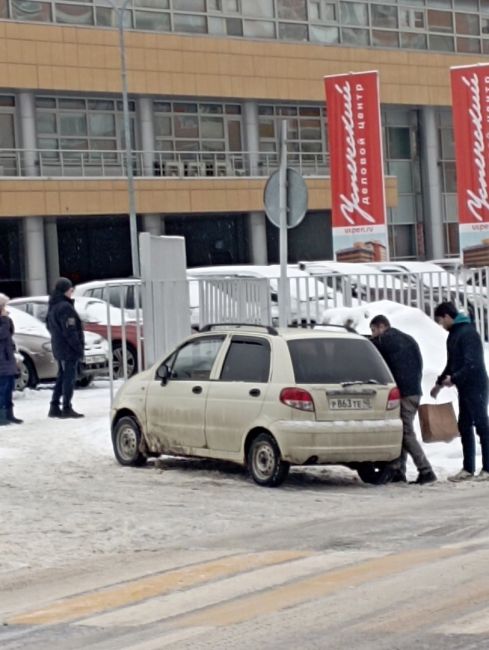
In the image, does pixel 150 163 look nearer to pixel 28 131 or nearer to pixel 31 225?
pixel 28 131

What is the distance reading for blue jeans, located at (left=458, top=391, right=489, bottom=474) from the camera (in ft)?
50.2

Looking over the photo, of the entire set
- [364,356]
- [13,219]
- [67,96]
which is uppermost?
[67,96]

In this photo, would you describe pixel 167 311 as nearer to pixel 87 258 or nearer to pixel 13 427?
pixel 13 427

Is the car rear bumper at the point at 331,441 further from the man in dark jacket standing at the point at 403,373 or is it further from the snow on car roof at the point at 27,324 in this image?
the snow on car roof at the point at 27,324

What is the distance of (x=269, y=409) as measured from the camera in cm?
1466

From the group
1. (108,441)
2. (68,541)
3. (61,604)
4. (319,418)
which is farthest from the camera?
(108,441)

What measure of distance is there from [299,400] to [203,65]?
42378mm

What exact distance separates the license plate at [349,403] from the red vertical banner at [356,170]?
18.3 metres

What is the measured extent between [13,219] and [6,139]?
2.65 meters

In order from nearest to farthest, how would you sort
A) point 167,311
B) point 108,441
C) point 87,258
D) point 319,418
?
point 319,418 < point 108,441 < point 167,311 < point 87,258

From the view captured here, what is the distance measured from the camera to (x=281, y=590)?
922cm

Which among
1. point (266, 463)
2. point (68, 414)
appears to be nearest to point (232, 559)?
point (266, 463)

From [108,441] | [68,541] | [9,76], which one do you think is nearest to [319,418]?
[68,541]

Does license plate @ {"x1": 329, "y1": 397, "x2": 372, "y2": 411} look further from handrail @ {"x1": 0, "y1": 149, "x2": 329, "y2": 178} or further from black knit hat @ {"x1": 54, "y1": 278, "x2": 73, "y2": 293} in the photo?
handrail @ {"x1": 0, "y1": 149, "x2": 329, "y2": 178}
